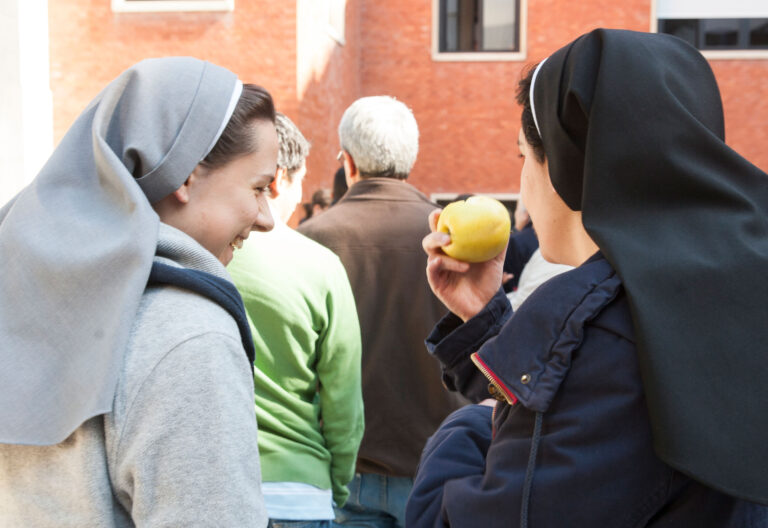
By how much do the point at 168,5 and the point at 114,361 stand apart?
12141 millimetres

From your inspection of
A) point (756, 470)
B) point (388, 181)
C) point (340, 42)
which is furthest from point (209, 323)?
point (340, 42)

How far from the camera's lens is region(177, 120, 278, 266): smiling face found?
1.64 metres

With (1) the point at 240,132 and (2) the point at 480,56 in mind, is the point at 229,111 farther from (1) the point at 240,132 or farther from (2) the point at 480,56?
(2) the point at 480,56

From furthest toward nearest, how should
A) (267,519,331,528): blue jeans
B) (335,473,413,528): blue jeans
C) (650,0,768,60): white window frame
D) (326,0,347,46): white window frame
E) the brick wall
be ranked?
(650,0,768,60): white window frame
(326,0,347,46): white window frame
the brick wall
(335,473,413,528): blue jeans
(267,519,331,528): blue jeans

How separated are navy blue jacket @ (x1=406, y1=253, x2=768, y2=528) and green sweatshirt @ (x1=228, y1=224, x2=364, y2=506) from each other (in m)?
1.20

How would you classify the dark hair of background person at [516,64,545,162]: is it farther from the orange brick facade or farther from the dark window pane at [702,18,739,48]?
the dark window pane at [702,18,739,48]

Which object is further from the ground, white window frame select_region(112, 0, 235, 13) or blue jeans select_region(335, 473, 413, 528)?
white window frame select_region(112, 0, 235, 13)

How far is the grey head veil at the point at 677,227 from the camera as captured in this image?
1241 mm

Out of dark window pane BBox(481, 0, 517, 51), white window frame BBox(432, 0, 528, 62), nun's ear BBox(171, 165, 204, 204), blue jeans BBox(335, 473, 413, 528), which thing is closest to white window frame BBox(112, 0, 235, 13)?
white window frame BBox(432, 0, 528, 62)

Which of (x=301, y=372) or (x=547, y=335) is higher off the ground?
(x=547, y=335)

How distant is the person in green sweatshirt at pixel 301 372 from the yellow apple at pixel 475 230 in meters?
0.56

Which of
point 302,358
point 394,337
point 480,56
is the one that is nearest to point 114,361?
point 302,358

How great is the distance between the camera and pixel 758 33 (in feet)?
52.2

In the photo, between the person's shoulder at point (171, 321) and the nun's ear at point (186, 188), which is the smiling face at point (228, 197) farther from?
the person's shoulder at point (171, 321)
